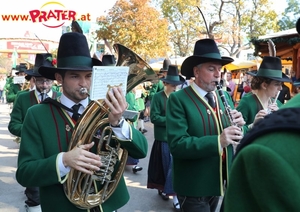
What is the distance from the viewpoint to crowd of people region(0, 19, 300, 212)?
2.26ft

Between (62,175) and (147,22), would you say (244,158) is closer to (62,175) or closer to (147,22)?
(62,175)

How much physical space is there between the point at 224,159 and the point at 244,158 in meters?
2.24

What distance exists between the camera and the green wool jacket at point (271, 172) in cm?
66

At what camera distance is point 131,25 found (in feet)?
61.3

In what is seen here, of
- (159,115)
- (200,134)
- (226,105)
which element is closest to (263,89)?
(226,105)

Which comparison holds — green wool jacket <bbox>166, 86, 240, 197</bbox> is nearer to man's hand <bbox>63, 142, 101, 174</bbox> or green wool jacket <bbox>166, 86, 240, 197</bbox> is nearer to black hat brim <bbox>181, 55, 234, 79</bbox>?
black hat brim <bbox>181, 55, 234, 79</bbox>

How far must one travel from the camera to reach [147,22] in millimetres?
19062

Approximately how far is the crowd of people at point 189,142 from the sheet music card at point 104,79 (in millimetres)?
42

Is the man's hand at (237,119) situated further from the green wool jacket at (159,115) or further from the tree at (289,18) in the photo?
the tree at (289,18)

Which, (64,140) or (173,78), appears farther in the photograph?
(173,78)

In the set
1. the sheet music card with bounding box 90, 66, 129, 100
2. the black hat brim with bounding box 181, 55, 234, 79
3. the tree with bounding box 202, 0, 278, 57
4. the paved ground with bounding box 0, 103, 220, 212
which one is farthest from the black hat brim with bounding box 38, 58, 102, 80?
the tree with bounding box 202, 0, 278, 57

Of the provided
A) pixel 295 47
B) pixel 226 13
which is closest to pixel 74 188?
pixel 295 47

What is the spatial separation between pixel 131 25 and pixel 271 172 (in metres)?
18.6

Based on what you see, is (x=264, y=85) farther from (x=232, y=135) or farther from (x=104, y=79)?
(x=104, y=79)
